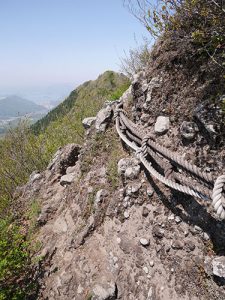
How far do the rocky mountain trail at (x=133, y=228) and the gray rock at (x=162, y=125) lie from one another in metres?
0.02

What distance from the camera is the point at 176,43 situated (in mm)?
6152

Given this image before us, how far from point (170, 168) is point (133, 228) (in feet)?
5.09

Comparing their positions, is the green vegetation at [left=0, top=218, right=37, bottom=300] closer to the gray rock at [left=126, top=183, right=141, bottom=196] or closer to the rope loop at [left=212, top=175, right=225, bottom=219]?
the gray rock at [left=126, top=183, right=141, bottom=196]

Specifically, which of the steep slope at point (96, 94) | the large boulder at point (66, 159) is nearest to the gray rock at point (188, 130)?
the large boulder at point (66, 159)

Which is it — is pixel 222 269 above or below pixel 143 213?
below

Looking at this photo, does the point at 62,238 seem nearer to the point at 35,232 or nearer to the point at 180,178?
the point at 35,232

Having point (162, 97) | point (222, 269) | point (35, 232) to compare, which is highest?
point (162, 97)

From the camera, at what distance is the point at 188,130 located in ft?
16.7

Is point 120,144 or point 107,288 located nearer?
point 107,288

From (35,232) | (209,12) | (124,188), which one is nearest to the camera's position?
(209,12)

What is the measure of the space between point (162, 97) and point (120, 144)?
1.79 m

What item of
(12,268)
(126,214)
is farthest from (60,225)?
(126,214)

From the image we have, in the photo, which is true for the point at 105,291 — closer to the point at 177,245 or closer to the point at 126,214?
the point at 126,214

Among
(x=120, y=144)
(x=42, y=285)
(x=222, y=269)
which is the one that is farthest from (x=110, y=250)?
(x=120, y=144)
